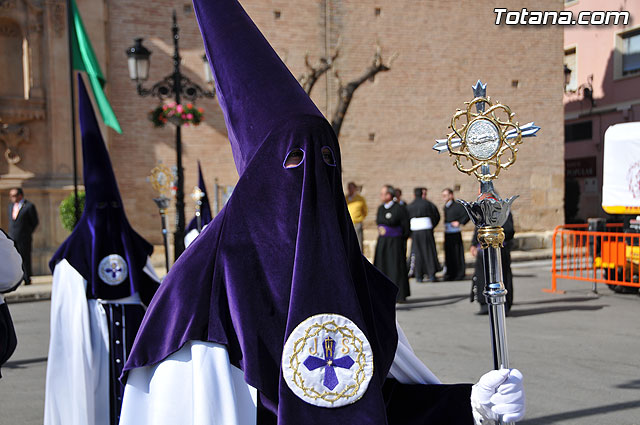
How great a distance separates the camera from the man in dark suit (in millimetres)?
14438

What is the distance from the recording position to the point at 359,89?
66.8 feet

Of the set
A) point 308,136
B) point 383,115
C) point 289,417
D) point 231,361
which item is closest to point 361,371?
point 289,417

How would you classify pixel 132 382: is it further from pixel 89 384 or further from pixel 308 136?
pixel 89 384

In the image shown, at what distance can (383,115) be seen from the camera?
2073 centimetres

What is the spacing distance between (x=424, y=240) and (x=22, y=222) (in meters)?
8.20

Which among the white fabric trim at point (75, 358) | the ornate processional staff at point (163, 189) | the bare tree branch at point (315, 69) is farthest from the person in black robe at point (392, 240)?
the white fabric trim at point (75, 358)

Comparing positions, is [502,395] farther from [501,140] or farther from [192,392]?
[192,392]

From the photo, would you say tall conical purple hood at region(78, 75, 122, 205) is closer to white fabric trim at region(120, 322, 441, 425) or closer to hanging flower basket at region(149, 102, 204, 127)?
white fabric trim at region(120, 322, 441, 425)

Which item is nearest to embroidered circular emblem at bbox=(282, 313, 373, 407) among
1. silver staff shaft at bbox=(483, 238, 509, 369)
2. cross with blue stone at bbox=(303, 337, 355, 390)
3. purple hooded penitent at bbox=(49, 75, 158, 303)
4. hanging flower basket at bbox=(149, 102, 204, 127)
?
cross with blue stone at bbox=(303, 337, 355, 390)

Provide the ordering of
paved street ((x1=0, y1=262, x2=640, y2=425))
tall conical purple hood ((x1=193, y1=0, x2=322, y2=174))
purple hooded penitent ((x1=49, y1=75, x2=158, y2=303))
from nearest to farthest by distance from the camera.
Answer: tall conical purple hood ((x1=193, y1=0, x2=322, y2=174))
purple hooded penitent ((x1=49, y1=75, x2=158, y2=303))
paved street ((x1=0, y1=262, x2=640, y2=425))

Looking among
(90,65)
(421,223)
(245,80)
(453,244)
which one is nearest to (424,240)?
(421,223)

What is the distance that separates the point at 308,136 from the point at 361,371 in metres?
0.69

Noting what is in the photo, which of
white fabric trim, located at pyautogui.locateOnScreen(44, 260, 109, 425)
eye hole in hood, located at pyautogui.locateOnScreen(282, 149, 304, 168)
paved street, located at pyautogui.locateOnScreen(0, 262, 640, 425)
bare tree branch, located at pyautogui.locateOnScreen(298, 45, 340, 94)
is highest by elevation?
bare tree branch, located at pyautogui.locateOnScreen(298, 45, 340, 94)

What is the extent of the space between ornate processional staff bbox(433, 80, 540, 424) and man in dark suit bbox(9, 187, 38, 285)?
537 inches
